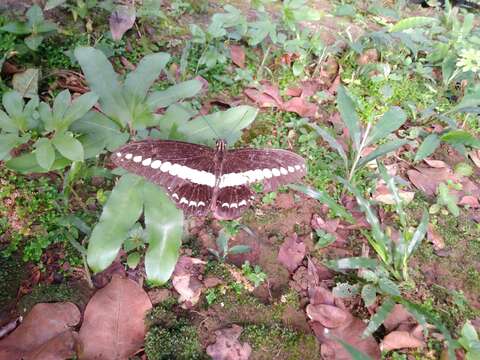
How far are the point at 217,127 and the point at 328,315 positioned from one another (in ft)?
3.41

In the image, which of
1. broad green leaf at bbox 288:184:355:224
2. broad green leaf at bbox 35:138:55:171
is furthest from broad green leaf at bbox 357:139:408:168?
broad green leaf at bbox 35:138:55:171

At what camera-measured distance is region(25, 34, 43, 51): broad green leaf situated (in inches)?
95.4

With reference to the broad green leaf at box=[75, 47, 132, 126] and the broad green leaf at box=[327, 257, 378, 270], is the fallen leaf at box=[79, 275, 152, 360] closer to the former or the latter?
the broad green leaf at box=[75, 47, 132, 126]

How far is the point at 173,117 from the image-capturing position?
6.50 feet

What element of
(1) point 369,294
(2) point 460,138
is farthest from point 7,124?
(2) point 460,138

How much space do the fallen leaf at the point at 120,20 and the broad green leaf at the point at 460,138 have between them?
7.32 ft

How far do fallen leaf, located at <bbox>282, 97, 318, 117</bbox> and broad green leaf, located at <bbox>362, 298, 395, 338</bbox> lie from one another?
1423 millimetres

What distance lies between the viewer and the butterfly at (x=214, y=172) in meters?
1.78

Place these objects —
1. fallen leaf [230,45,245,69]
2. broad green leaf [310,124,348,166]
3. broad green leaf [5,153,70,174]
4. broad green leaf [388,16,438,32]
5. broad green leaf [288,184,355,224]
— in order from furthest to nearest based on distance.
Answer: broad green leaf [388,16,438,32]
fallen leaf [230,45,245,69]
broad green leaf [310,124,348,166]
broad green leaf [288,184,355,224]
broad green leaf [5,153,70,174]

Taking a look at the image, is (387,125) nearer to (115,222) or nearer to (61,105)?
(115,222)

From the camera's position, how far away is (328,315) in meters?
1.89

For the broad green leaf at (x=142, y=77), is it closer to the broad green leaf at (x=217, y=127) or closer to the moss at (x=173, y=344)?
the broad green leaf at (x=217, y=127)

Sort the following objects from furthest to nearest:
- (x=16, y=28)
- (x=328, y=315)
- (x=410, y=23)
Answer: (x=410, y=23) → (x=16, y=28) → (x=328, y=315)

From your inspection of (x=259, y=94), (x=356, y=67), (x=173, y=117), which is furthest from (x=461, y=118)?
(x=173, y=117)
